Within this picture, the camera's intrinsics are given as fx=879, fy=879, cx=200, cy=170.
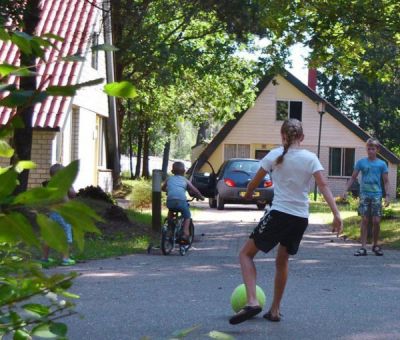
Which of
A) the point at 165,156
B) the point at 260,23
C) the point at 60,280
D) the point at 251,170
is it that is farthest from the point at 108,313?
the point at 165,156

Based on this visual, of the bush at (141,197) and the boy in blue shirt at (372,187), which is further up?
the boy in blue shirt at (372,187)

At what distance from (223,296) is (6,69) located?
25.2 feet

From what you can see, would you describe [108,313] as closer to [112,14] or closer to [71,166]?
[71,166]

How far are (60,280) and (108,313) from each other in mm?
6087

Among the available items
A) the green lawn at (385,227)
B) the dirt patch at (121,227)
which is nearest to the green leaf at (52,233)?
the dirt patch at (121,227)

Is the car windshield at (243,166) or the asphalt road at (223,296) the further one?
the car windshield at (243,166)

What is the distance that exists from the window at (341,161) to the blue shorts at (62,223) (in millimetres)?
48639

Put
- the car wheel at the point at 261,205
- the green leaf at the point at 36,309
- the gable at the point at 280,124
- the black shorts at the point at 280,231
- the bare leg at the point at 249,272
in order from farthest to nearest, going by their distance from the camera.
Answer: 1. the gable at the point at 280,124
2. the car wheel at the point at 261,205
3. the black shorts at the point at 280,231
4. the bare leg at the point at 249,272
5. the green leaf at the point at 36,309

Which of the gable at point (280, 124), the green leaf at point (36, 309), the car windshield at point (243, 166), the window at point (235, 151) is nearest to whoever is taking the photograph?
the green leaf at point (36, 309)

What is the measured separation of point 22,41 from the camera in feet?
5.19

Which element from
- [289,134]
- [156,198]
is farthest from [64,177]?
[156,198]

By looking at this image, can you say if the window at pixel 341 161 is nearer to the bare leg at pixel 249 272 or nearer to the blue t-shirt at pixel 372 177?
the blue t-shirt at pixel 372 177

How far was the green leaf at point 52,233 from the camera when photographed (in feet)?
4.23

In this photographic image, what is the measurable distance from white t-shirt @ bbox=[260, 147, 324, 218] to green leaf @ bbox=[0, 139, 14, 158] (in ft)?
19.3
